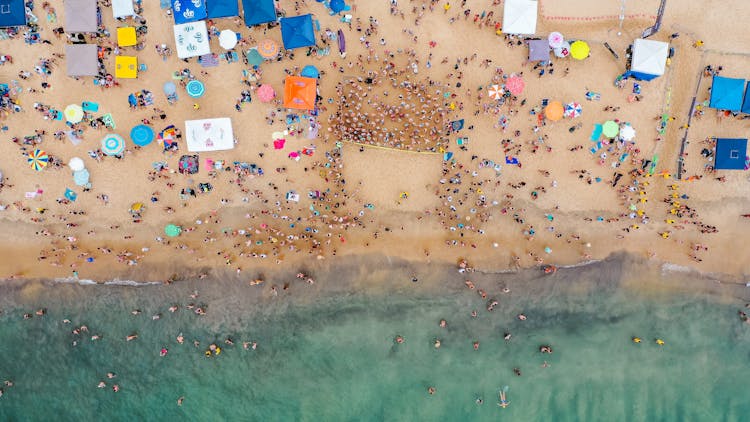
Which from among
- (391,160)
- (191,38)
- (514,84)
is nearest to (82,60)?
(191,38)

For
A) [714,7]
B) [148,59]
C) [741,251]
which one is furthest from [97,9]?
[741,251]

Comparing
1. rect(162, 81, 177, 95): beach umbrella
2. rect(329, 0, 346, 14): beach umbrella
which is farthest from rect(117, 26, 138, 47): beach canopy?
rect(329, 0, 346, 14): beach umbrella

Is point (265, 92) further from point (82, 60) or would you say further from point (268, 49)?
point (82, 60)

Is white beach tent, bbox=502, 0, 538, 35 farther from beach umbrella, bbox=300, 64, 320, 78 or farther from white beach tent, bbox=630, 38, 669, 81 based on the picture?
beach umbrella, bbox=300, 64, 320, 78

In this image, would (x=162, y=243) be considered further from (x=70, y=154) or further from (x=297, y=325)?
(x=297, y=325)

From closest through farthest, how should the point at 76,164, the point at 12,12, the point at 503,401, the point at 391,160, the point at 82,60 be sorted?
the point at 12,12
the point at 82,60
the point at 76,164
the point at 391,160
the point at 503,401

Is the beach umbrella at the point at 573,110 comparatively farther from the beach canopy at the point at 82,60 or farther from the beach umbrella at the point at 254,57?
the beach canopy at the point at 82,60
